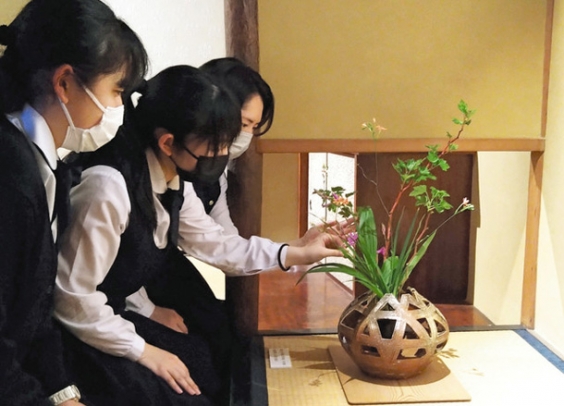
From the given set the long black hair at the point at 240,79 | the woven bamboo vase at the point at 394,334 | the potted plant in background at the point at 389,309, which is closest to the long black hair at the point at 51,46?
the long black hair at the point at 240,79

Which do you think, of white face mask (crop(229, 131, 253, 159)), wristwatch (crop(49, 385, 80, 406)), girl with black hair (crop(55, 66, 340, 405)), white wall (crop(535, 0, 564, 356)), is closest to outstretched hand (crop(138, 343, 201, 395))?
girl with black hair (crop(55, 66, 340, 405))

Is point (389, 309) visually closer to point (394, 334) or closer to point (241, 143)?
point (394, 334)

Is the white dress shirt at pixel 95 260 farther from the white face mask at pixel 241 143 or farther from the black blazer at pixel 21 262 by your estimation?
the white face mask at pixel 241 143

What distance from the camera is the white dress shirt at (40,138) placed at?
37.4 inches

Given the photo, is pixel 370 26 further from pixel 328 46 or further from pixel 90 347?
pixel 90 347

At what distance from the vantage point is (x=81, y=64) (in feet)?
3.12

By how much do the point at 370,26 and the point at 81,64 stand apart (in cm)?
94

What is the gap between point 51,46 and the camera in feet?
3.08

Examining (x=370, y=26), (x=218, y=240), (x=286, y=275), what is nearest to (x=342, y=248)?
(x=218, y=240)

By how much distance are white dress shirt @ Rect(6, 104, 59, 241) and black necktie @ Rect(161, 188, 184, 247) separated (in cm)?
34

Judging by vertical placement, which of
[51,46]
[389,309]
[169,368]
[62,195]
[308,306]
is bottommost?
[308,306]

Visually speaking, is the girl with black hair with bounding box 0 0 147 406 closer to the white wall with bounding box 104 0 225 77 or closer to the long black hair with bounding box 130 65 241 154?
the long black hair with bounding box 130 65 241 154

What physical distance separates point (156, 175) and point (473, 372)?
0.86 meters

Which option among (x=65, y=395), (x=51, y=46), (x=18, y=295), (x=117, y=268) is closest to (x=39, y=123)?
(x=51, y=46)
